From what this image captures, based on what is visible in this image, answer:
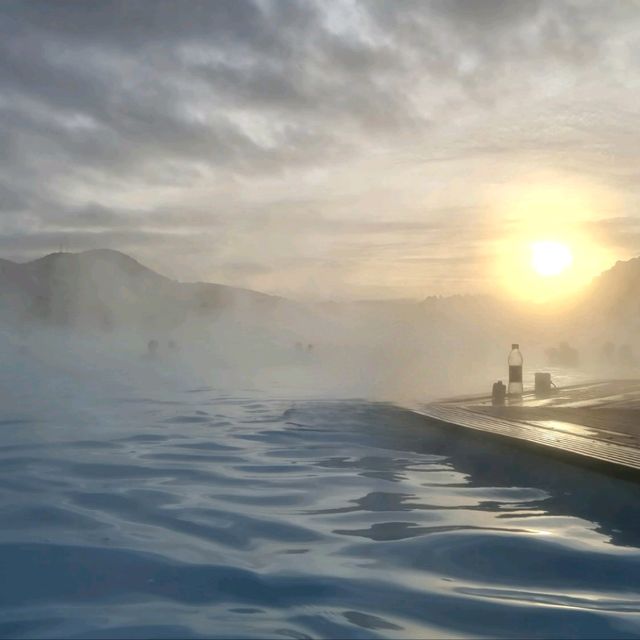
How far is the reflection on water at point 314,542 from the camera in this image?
Answer: 3.70 meters

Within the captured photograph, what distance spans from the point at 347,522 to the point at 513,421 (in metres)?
3.73

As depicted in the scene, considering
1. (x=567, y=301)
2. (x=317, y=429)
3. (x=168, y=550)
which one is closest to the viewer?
(x=168, y=550)

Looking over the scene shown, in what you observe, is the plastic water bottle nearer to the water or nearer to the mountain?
the water

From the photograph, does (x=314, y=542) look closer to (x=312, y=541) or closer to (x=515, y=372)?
(x=312, y=541)

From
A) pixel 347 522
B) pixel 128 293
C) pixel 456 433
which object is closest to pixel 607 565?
pixel 347 522

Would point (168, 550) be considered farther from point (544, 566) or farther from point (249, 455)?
point (249, 455)

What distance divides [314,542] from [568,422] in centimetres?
455

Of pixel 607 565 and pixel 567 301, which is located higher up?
pixel 567 301

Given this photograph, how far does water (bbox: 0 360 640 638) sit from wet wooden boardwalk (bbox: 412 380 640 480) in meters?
0.17

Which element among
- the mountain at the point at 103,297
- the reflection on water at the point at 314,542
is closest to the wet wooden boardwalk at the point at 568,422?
the reflection on water at the point at 314,542

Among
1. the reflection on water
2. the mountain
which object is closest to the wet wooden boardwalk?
the reflection on water

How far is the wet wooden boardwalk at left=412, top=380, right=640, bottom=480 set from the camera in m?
6.26

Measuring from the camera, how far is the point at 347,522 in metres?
5.35

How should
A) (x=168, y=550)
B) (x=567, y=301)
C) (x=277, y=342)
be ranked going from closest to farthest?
(x=168, y=550) → (x=277, y=342) → (x=567, y=301)
